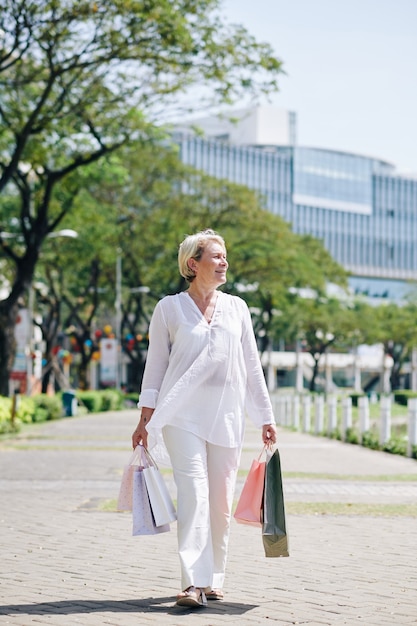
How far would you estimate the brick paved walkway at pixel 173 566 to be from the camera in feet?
20.6

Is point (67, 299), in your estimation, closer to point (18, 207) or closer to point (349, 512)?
point (18, 207)

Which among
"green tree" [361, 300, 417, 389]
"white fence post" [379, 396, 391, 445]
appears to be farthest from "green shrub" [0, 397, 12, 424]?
"green tree" [361, 300, 417, 389]

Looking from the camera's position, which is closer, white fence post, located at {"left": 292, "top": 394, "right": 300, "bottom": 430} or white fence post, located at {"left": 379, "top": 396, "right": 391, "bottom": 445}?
white fence post, located at {"left": 379, "top": 396, "right": 391, "bottom": 445}

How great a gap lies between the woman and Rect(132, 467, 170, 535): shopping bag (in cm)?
21

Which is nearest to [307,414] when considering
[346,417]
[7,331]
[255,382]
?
[346,417]

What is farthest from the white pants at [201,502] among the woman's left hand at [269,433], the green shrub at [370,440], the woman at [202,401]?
the green shrub at [370,440]

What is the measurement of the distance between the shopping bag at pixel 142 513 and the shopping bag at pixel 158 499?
0.03 meters

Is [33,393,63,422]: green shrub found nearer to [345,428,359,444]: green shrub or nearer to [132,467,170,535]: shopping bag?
[345,428,359,444]: green shrub

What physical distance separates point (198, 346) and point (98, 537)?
11.1 ft

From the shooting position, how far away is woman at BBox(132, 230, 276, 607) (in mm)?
6441

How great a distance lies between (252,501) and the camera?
683 centimetres

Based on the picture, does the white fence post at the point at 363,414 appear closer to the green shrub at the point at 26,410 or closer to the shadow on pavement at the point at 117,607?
the green shrub at the point at 26,410

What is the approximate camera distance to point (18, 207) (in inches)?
1722

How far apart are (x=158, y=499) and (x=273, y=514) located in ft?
2.02
